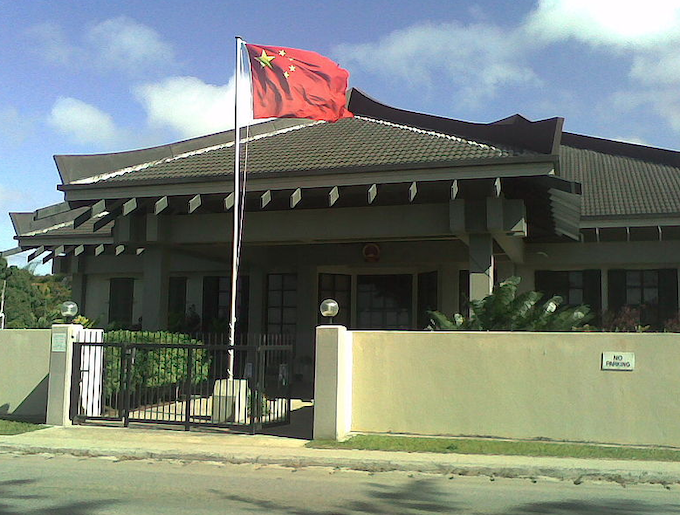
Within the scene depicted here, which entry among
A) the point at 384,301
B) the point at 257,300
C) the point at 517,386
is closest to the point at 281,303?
the point at 257,300

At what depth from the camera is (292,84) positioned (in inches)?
606

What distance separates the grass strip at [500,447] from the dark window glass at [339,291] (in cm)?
996

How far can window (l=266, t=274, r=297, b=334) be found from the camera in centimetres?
2252

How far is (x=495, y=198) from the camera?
14.9 m

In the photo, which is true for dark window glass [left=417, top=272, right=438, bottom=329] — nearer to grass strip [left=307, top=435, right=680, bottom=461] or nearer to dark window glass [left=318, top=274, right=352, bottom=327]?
dark window glass [left=318, top=274, right=352, bottom=327]

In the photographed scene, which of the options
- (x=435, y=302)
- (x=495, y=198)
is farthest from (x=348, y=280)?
(x=495, y=198)

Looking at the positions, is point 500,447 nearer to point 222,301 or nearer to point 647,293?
point 647,293

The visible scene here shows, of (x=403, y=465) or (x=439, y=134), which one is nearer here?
(x=403, y=465)

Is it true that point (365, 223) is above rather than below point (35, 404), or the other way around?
above

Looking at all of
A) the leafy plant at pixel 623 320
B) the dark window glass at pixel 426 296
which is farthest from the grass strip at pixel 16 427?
the leafy plant at pixel 623 320

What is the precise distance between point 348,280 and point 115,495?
14.5 metres

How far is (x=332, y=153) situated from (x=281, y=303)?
7453mm

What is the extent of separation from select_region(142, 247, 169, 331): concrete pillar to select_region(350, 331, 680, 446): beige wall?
6655mm

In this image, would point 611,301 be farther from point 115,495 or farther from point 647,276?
point 115,495
